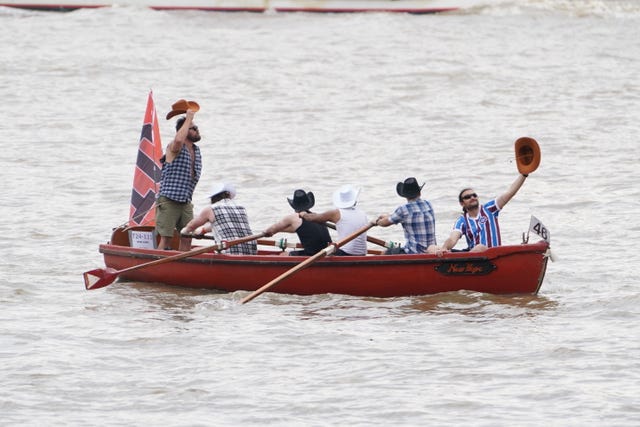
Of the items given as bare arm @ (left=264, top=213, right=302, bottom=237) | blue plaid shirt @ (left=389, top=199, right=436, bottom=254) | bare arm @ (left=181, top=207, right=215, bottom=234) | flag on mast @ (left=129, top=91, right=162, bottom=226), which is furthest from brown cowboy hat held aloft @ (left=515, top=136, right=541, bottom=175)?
flag on mast @ (left=129, top=91, right=162, bottom=226)

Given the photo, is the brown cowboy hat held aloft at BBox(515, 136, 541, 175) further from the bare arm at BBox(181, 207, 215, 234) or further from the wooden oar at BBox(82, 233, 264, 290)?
the bare arm at BBox(181, 207, 215, 234)

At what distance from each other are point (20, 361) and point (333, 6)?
39.2 m

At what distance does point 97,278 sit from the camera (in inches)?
615

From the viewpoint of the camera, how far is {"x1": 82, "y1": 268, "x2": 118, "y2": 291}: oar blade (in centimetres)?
1557

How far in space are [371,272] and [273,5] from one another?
3714 cm

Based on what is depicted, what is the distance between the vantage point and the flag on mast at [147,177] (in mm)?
17047

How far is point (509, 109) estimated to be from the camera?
30484 millimetres

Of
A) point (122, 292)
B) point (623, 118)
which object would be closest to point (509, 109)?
point (623, 118)

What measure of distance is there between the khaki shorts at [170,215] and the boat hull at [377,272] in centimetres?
35

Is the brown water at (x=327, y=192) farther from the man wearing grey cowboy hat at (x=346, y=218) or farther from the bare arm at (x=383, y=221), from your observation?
the bare arm at (x=383, y=221)

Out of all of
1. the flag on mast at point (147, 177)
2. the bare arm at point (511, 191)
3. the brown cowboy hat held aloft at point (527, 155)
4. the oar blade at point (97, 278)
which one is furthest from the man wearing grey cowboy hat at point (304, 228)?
the flag on mast at point (147, 177)

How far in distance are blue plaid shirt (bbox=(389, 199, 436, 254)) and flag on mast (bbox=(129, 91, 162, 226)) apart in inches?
149

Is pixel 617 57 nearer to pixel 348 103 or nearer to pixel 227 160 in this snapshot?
pixel 348 103

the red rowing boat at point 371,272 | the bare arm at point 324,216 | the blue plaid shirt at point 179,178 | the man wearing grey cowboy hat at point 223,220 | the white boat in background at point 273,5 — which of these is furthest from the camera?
the white boat in background at point 273,5
